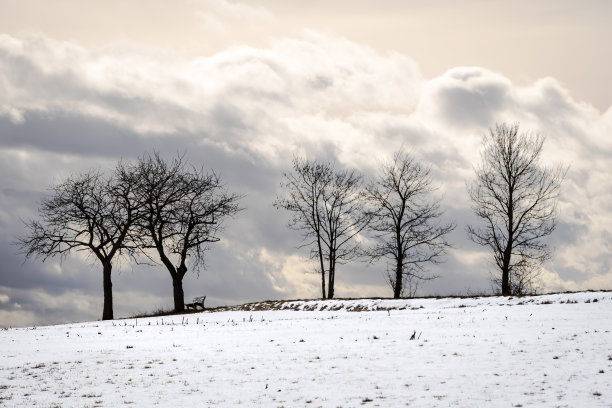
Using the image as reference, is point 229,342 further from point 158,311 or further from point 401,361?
point 158,311

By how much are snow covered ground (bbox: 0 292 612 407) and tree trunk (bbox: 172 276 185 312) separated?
1661 centimetres

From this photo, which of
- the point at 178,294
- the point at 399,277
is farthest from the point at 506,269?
the point at 178,294

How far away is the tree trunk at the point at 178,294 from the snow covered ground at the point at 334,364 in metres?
16.6

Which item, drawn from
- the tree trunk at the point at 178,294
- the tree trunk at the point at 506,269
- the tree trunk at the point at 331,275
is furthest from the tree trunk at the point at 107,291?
the tree trunk at the point at 506,269

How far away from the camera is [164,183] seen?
40.4m

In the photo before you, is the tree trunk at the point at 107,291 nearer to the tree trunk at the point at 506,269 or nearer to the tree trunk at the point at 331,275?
the tree trunk at the point at 331,275

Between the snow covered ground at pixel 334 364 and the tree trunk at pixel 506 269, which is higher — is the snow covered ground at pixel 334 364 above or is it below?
below

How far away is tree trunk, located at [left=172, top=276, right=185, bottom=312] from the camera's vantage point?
130 feet

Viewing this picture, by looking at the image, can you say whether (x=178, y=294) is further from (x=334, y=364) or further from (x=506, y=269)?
(x=334, y=364)

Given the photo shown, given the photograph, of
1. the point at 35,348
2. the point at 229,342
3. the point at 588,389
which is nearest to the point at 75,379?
the point at 229,342

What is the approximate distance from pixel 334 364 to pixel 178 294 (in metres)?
27.7

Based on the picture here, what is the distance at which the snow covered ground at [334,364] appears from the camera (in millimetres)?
10984

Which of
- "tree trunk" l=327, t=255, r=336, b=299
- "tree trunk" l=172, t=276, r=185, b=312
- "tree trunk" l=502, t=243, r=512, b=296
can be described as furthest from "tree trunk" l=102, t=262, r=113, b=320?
"tree trunk" l=502, t=243, r=512, b=296

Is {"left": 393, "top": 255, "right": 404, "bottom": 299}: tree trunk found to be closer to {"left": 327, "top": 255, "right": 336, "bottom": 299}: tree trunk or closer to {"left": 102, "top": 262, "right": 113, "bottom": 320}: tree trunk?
{"left": 327, "top": 255, "right": 336, "bottom": 299}: tree trunk
